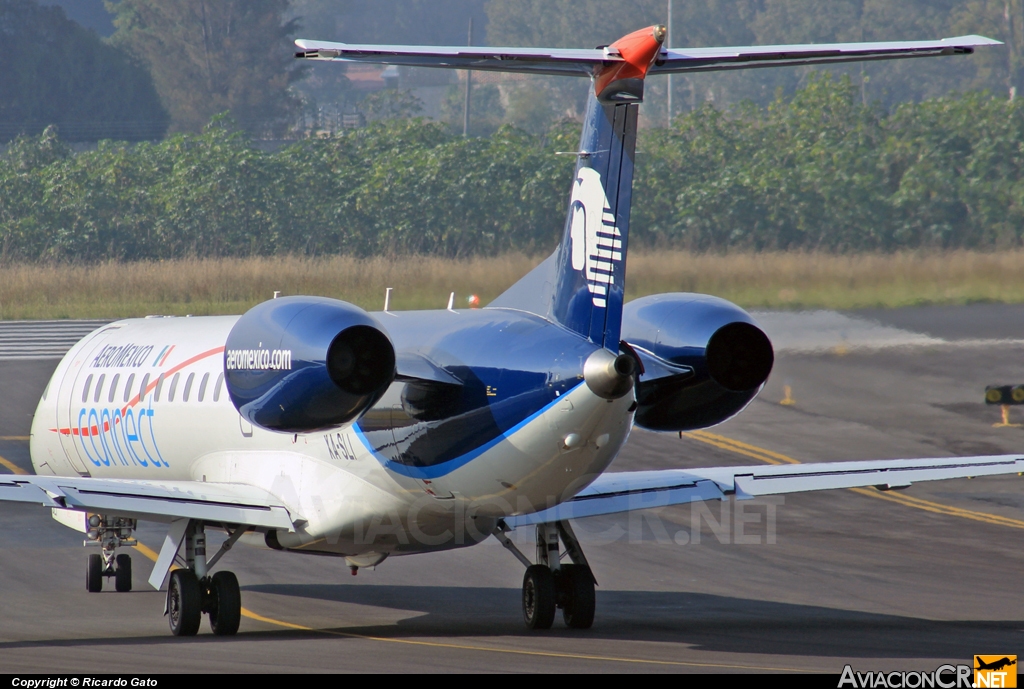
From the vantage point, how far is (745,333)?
14.3 m

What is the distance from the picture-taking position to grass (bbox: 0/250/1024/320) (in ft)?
132

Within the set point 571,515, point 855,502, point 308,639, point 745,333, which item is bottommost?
point 855,502

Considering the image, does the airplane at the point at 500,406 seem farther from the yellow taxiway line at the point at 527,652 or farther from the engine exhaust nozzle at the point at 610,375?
the yellow taxiway line at the point at 527,652

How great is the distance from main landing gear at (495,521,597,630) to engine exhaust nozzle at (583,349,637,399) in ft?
12.3

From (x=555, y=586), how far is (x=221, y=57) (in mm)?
76021

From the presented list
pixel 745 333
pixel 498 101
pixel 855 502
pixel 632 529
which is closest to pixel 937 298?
pixel 855 502

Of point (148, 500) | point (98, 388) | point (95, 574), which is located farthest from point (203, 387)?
point (95, 574)

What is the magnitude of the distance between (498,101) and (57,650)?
9646 cm

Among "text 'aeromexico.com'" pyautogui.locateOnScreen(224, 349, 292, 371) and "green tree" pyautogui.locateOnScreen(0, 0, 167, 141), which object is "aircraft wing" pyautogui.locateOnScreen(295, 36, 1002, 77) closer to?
"text 'aeromexico.com'" pyautogui.locateOnScreen(224, 349, 292, 371)

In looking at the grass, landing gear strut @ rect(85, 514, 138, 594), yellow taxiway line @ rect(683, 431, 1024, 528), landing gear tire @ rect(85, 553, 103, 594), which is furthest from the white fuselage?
the grass

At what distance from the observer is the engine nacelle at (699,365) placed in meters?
14.2

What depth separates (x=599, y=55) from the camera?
12953 mm

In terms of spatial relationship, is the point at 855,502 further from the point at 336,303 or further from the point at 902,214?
the point at 902,214

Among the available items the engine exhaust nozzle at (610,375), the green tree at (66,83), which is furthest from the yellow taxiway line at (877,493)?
the green tree at (66,83)
